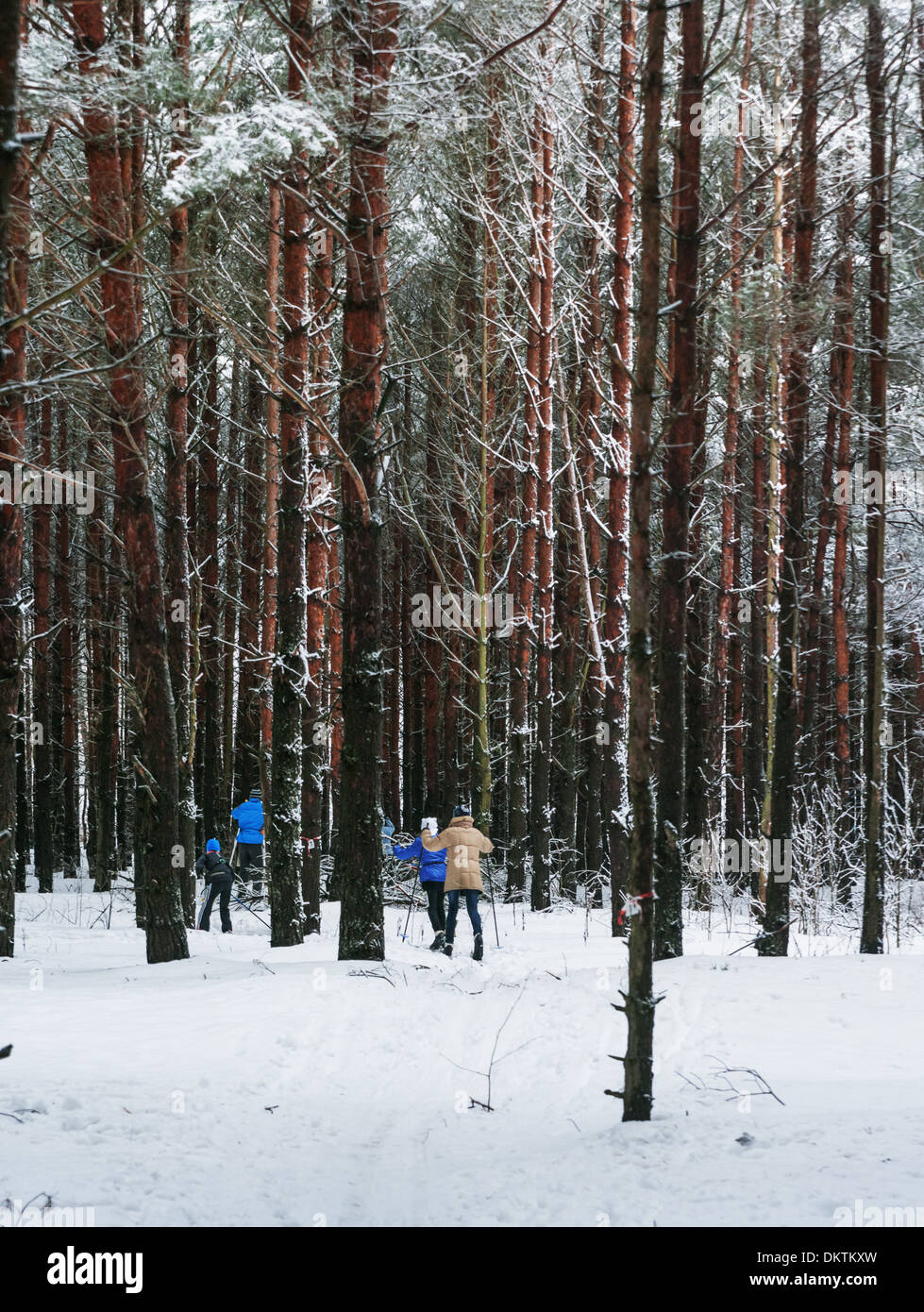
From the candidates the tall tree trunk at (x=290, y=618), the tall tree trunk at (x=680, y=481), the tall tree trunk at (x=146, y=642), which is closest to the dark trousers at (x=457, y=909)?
the tall tree trunk at (x=290, y=618)

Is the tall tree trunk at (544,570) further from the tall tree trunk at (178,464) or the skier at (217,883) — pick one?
the tall tree trunk at (178,464)

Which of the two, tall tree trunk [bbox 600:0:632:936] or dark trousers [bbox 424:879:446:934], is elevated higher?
tall tree trunk [bbox 600:0:632:936]

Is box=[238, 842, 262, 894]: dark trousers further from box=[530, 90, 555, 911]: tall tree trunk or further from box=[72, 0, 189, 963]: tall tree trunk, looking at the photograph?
box=[72, 0, 189, 963]: tall tree trunk

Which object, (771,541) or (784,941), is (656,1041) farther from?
(771,541)

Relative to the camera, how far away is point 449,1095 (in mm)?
6258

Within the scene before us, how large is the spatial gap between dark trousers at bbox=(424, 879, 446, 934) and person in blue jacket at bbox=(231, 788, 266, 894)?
4758mm

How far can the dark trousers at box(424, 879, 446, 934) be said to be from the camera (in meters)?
12.2

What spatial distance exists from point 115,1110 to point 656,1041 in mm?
3558

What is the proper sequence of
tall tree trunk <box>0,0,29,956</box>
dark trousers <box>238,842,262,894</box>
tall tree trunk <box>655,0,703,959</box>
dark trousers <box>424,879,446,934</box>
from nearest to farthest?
tall tree trunk <box>655,0,703,959</box> → tall tree trunk <box>0,0,29,956</box> → dark trousers <box>424,879,446,934</box> → dark trousers <box>238,842,262,894</box>

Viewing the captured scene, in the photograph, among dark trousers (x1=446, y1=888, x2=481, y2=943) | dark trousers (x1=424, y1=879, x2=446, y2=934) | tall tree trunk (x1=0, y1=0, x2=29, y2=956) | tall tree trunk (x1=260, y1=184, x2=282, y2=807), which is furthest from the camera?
tall tree trunk (x1=260, y1=184, x2=282, y2=807)

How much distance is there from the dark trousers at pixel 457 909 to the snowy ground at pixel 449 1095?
1.42 meters

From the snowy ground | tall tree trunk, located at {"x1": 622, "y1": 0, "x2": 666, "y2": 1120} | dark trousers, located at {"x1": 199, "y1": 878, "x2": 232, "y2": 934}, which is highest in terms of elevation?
tall tree trunk, located at {"x1": 622, "y1": 0, "x2": 666, "y2": 1120}

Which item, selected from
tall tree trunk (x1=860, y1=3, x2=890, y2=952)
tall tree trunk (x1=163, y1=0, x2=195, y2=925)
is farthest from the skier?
tall tree trunk (x1=860, y1=3, x2=890, y2=952)

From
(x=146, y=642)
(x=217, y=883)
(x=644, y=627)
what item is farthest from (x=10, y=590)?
(x=644, y=627)
